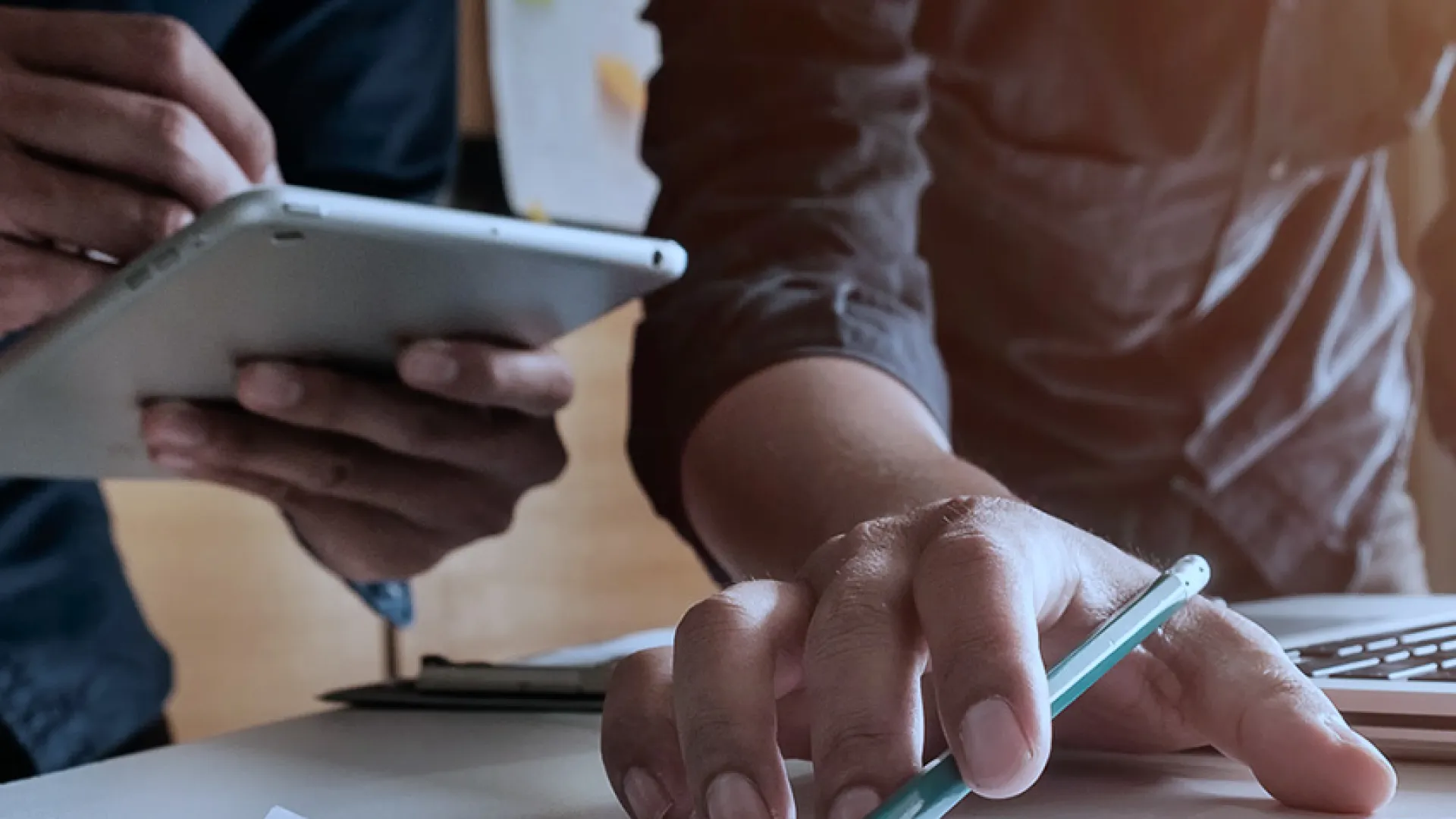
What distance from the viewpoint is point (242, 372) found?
0.53 m

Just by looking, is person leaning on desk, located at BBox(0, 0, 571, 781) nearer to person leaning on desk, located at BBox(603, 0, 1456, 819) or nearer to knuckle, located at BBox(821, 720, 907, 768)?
person leaning on desk, located at BBox(603, 0, 1456, 819)

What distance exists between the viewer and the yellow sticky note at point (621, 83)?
173 cm

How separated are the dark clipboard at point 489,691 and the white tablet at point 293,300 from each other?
5.7 inches

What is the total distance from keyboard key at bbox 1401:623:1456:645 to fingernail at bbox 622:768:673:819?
0.86 ft

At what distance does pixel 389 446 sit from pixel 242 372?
3.3 inches

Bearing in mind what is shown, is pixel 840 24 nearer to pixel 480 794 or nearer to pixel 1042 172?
pixel 1042 172

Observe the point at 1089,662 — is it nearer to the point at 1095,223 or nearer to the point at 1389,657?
the point at 1389,657

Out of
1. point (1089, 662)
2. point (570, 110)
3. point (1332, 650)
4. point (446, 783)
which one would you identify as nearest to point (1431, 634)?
point (1332, 650)

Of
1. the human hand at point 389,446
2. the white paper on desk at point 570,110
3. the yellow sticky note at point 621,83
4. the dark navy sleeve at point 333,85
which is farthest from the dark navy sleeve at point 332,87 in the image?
the yellow sticky note at point 621,83

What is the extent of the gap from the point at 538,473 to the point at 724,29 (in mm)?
259

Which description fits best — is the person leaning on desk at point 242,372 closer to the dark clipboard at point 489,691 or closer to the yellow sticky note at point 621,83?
the dark clipboard at point 489,691

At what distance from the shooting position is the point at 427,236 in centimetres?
41

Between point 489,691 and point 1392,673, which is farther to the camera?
point 489,691

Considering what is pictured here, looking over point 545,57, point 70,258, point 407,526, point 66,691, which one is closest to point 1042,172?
point 407,526
